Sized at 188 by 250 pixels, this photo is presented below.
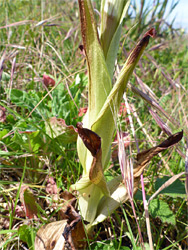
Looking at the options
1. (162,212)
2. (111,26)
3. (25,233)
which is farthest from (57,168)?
(111,26)

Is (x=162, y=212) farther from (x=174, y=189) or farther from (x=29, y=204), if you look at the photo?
(x=29, y=204)

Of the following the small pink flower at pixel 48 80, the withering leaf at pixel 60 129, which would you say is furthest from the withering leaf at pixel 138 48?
the small pink flower at pixel 48 80

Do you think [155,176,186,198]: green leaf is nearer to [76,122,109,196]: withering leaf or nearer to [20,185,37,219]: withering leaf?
[76,122,109,196]: withering leaf

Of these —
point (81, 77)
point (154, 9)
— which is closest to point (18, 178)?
point (81, 77)

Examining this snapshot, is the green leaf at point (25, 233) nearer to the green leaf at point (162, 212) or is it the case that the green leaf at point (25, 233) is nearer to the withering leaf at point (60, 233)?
the withering leaf at point (60, 233)

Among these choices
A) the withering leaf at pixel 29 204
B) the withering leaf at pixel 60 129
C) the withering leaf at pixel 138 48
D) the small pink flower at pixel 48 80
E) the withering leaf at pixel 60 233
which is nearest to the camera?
the withering leaf at pixel 138 48

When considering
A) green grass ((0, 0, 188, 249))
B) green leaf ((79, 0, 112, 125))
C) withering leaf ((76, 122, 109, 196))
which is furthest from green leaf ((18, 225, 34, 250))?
green leaf ((79, 0, 112, 125))

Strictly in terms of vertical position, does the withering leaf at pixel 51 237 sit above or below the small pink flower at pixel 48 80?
below
